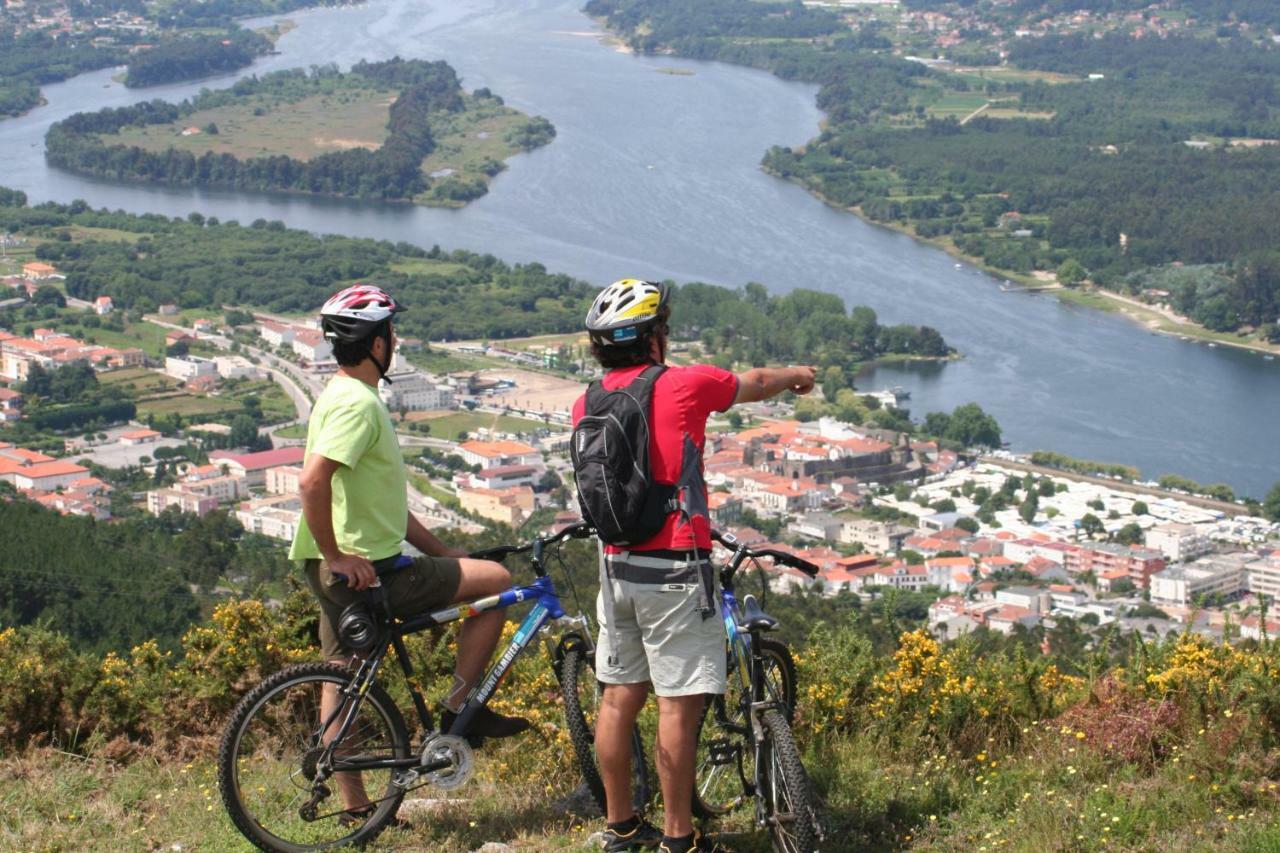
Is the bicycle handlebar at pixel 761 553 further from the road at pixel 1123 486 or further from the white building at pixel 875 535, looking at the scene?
the road at pixel 1123 486

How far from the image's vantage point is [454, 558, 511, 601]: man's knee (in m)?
2.41

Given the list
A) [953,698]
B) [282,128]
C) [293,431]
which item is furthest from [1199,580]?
[282,128]

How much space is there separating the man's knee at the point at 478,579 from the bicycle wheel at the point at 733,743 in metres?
0.33

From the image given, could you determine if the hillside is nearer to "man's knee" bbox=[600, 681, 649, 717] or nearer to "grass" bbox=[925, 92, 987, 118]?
"man's knee" bbox=[600, 681, 649, 717]

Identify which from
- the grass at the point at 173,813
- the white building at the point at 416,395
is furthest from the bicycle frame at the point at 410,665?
the white building at the point at 416,395

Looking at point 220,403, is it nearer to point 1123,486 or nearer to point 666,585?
point 1123,486

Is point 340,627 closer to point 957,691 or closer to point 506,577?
point 506,577

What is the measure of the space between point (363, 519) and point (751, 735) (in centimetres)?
57

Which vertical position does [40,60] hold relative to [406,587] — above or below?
below

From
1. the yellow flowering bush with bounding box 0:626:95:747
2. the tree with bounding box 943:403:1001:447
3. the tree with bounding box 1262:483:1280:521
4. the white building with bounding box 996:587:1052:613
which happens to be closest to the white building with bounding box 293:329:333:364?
the tree with bounding box 943:403:1001:447

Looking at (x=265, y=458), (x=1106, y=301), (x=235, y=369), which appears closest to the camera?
(x=265, y=458)

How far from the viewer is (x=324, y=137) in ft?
137

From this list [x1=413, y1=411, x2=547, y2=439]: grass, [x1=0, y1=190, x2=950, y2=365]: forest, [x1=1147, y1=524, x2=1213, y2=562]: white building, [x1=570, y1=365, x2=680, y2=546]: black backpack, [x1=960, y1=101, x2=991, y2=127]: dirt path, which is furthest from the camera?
[x1=960, y1=101, x2=991, y2=127]: dirt path

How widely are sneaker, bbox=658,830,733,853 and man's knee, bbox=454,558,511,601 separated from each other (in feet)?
1.34
